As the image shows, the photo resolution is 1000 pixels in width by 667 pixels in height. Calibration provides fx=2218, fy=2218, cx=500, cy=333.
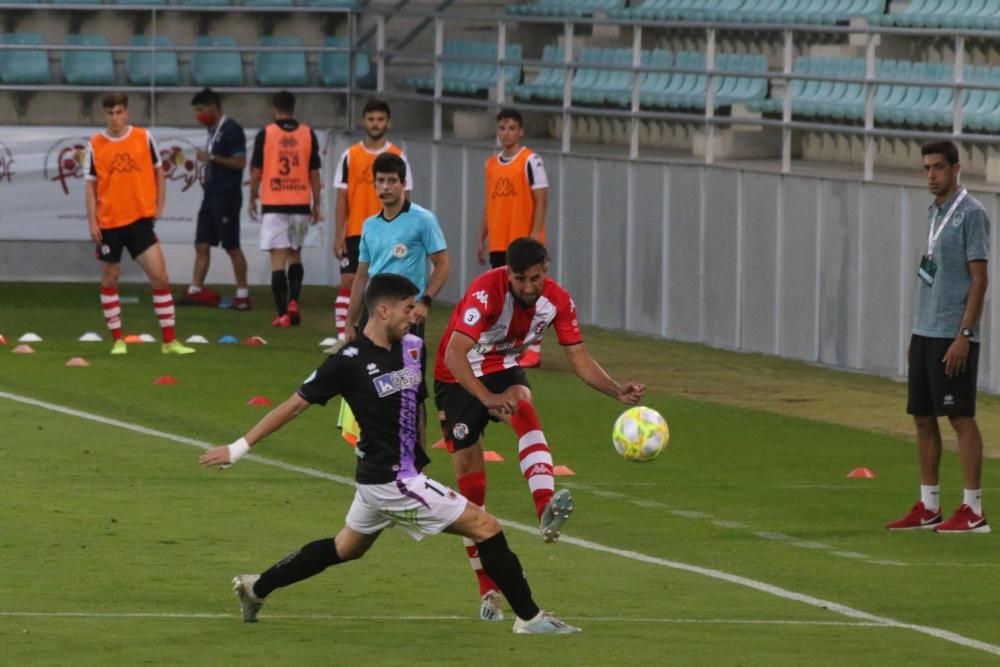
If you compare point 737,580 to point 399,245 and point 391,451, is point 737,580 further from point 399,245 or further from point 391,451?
point 399,245

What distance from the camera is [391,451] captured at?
28.4 ft

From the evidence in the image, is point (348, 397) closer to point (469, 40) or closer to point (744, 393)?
point (744, 393)

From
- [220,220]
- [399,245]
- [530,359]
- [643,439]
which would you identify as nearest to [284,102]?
[220,220]

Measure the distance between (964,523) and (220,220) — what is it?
14671 mm

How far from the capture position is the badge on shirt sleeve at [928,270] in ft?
38.5

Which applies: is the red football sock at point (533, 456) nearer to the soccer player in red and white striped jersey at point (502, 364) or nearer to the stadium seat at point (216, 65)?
the soccer player in red and white striped jersey at point (502, 364)

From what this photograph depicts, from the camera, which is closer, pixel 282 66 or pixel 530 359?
pixel 530 359

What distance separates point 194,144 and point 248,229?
127cm

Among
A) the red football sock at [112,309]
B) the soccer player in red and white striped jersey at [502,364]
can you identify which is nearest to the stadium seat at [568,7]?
the red football sock at [112,309]

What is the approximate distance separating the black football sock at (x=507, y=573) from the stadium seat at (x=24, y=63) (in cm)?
2205

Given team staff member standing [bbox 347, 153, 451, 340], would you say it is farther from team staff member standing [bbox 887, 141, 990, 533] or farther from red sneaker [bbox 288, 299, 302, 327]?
red sneaker [bbox 288, 299, 302, 327]

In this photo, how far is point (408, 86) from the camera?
98.8ft

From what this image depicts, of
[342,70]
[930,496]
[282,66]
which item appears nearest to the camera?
[930,496]

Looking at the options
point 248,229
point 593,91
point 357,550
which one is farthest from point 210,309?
point 357,550
